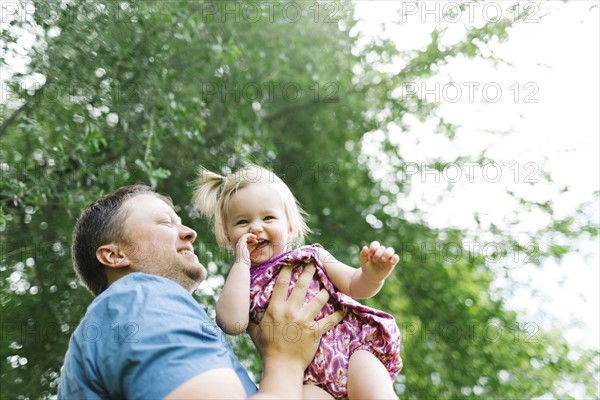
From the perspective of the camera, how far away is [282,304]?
6.07 feet

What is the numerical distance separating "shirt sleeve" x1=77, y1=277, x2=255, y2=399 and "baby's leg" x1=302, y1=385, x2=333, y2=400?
10.3 inches

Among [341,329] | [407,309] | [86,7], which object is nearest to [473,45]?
[407,309]

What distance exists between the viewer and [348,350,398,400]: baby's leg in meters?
1.69

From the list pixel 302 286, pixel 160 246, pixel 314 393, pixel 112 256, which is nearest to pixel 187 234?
pixel 160 246

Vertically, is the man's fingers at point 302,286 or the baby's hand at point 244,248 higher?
the baby's hand at point 244,248

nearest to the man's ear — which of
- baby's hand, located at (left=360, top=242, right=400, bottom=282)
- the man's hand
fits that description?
the man's hand

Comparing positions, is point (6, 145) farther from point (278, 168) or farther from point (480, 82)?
point (480, 82)

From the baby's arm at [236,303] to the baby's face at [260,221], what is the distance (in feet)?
0.43

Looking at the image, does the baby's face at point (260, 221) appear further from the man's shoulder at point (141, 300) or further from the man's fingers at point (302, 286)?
the man's shoulder at point (141, 300)

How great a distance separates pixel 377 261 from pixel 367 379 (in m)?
0.33

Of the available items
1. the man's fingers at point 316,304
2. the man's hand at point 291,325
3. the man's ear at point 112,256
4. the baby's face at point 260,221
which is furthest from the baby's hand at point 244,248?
the man's ear at point 112,256

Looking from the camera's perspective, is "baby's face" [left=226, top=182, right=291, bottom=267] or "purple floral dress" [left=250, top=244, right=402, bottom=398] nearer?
"purple floral dress" [left=250, top=244, right=402, bottom=398]

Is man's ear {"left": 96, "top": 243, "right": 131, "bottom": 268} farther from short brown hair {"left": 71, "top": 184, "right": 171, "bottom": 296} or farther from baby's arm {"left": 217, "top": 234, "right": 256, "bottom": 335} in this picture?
baby's arm {"left": 217, "top": 234, "right": 256, "bottom": 335}

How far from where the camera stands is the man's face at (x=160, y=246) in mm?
1821
